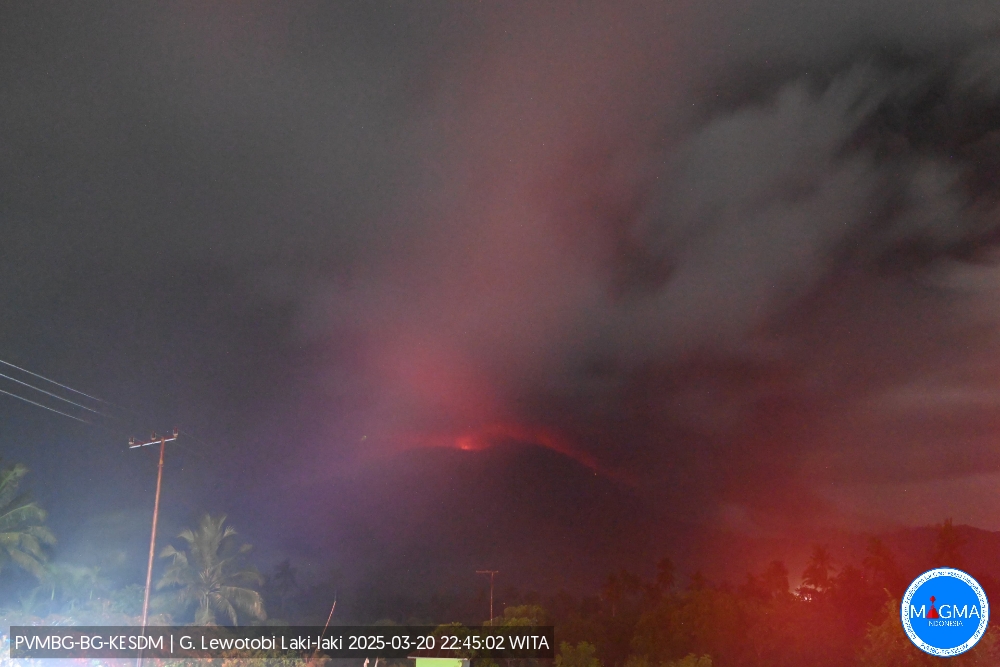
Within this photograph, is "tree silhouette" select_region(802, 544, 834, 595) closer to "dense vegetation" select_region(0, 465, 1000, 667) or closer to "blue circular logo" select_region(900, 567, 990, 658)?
"dense vegetation" select_region(0, 465, 1000, 667)

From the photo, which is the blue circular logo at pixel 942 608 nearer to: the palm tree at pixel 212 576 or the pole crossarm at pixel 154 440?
the pole crossarm at pixel 154 440

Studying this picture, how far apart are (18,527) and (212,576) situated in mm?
12436

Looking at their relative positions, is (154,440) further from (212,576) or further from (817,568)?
(817,568)

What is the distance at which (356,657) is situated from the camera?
56156 mm

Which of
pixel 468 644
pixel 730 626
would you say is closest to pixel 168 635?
pixel 468 644

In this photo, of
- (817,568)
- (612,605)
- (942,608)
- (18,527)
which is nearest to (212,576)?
(18,527)

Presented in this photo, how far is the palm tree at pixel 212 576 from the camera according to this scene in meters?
47.1

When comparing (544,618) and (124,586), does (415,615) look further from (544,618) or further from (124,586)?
(124,586)

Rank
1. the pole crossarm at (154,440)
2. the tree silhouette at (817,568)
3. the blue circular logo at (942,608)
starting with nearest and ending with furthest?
the blue circular logo at (942,608), the pole crossarm at (154,440), the tree silhouette at (817,568)

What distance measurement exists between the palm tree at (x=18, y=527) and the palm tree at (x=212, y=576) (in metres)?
7.65

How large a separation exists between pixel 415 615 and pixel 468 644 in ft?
136

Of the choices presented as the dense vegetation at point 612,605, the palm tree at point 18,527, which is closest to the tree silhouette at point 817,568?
the dense vegetation at point 612,605

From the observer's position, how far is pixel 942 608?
48.8ft

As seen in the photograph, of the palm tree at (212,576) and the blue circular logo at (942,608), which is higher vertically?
the palm tree at (212,576)
